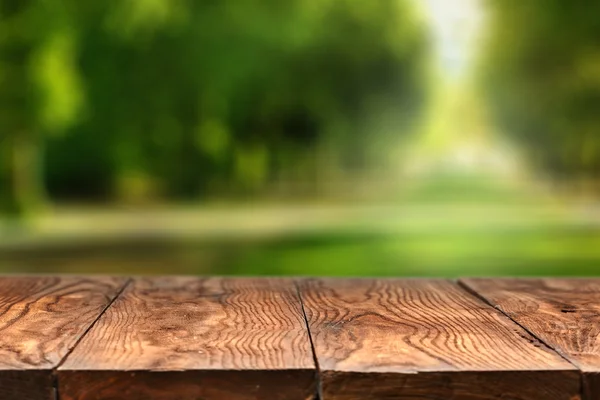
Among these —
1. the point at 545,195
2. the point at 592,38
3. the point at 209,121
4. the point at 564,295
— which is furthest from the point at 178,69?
the point at 545,195

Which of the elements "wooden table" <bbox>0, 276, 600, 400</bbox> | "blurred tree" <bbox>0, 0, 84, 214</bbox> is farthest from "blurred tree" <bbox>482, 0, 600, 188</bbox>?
"wooden table" <bbox>0, 276, 600, 400</bbox>

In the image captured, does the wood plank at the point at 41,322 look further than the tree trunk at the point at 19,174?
No

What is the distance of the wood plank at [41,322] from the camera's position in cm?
151

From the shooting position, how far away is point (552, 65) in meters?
27.9

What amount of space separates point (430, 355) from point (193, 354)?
386mm

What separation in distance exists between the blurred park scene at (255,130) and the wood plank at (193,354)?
11.9 m

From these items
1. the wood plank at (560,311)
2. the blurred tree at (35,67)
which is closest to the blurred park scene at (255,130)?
the blurred tree at (35,67)

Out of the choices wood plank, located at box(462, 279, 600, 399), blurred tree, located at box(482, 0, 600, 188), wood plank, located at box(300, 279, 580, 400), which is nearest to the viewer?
wood plank, located at box(300, 279, 580, 400)

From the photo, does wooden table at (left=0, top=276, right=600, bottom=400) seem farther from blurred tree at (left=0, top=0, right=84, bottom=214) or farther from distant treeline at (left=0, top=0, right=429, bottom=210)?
distant treeline at (left=0, top=0, right=429, bottom=210)

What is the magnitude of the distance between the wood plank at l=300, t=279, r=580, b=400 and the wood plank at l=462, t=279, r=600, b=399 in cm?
3

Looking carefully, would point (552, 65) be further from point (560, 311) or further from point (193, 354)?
point (193, 354)

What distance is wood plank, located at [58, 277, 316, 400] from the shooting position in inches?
59.0

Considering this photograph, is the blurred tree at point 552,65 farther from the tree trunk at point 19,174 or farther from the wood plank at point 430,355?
the wood plank at point 430,355

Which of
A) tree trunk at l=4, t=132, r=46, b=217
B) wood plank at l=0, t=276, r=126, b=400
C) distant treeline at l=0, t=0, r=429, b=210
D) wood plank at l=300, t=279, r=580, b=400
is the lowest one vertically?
wood plank at l=300, t=279, r=580, b=400
